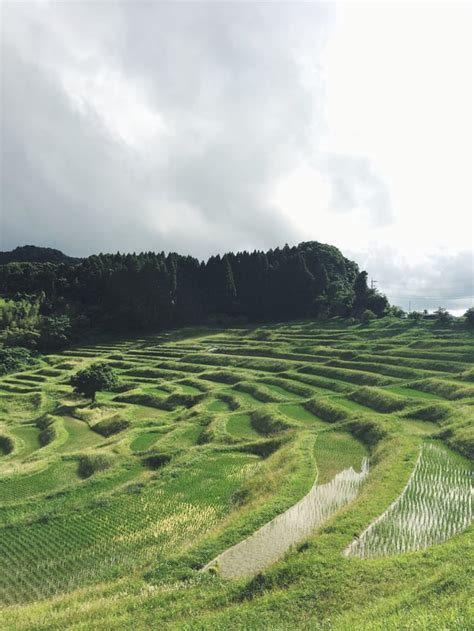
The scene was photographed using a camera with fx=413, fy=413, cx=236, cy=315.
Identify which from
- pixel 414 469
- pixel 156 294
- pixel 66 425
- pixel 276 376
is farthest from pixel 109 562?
pixel 156 294

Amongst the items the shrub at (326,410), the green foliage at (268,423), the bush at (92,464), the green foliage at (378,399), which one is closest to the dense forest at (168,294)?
the green foliage at (378,399)

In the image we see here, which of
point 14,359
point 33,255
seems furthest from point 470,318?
point 33,255

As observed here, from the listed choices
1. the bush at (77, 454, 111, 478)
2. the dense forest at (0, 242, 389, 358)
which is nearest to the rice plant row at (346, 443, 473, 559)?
the bush at (77, 454, 111, 478)

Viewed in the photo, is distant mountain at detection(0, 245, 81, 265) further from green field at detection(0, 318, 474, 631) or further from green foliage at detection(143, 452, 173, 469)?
green foliage at detection(143, 452, 173, 469)

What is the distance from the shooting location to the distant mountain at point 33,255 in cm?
15050

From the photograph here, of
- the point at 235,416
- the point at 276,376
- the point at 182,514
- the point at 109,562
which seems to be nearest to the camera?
the point at 109,562

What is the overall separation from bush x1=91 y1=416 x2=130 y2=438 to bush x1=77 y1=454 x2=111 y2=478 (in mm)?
7602

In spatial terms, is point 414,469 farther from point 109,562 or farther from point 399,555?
point 109,562

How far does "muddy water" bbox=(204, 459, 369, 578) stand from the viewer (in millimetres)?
13680

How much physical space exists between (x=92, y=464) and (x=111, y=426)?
9.58m

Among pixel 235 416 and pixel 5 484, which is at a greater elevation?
pixel 235 416

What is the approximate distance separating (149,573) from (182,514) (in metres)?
4.89

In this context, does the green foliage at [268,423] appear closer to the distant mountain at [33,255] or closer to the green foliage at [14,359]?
the green foliage at [14,359]

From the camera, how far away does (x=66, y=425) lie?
3697 centimetres
